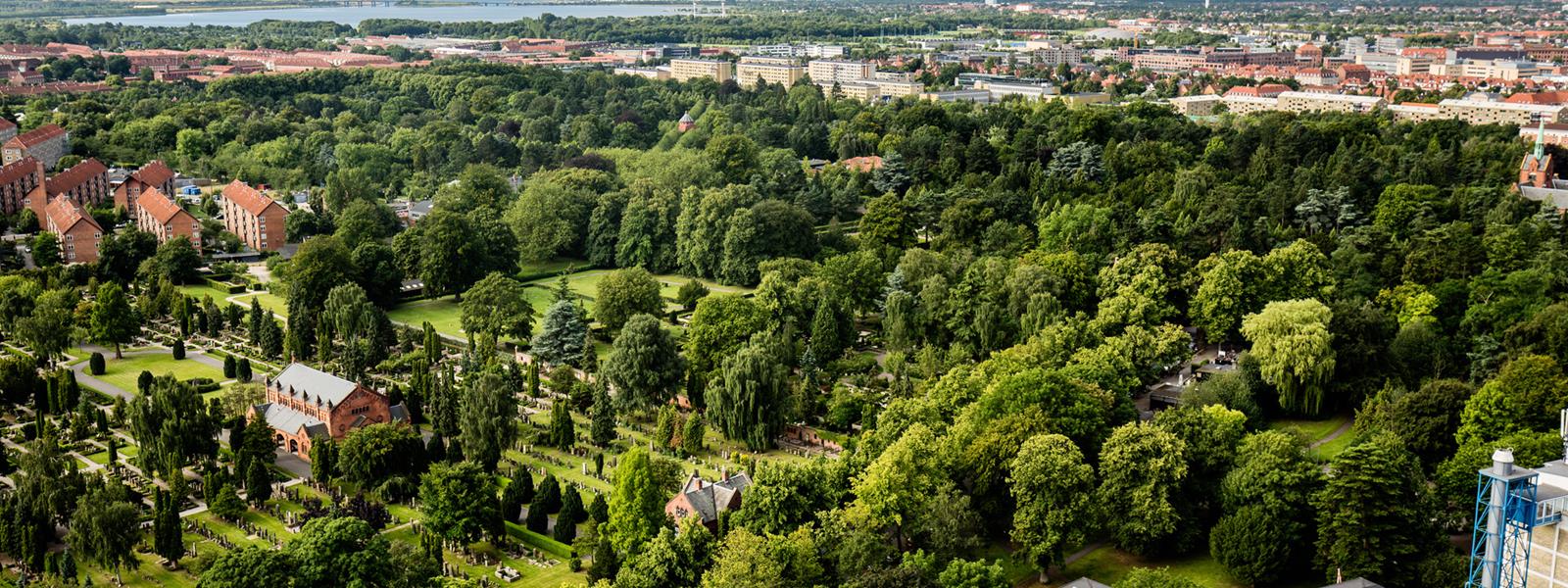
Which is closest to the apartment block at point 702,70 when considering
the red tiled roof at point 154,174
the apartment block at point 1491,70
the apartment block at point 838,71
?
the apartment block at point 838,71

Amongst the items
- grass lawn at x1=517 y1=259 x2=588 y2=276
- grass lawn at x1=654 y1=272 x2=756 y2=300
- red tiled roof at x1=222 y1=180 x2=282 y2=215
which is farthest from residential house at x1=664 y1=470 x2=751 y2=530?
red tiled roof at x1=222 y1=180 x2=282 y2=215

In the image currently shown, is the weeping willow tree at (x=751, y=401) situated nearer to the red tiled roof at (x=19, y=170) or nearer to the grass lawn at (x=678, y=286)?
the grass lawn at (x=678, y=286)

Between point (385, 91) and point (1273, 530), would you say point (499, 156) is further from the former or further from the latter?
point (1273, 530)

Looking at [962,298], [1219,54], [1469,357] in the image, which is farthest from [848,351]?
[1219,54]

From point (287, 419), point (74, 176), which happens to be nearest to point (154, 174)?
point (74, 176)

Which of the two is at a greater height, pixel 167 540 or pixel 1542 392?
pixel 1542 392

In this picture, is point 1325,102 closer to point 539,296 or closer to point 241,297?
point 539,296
